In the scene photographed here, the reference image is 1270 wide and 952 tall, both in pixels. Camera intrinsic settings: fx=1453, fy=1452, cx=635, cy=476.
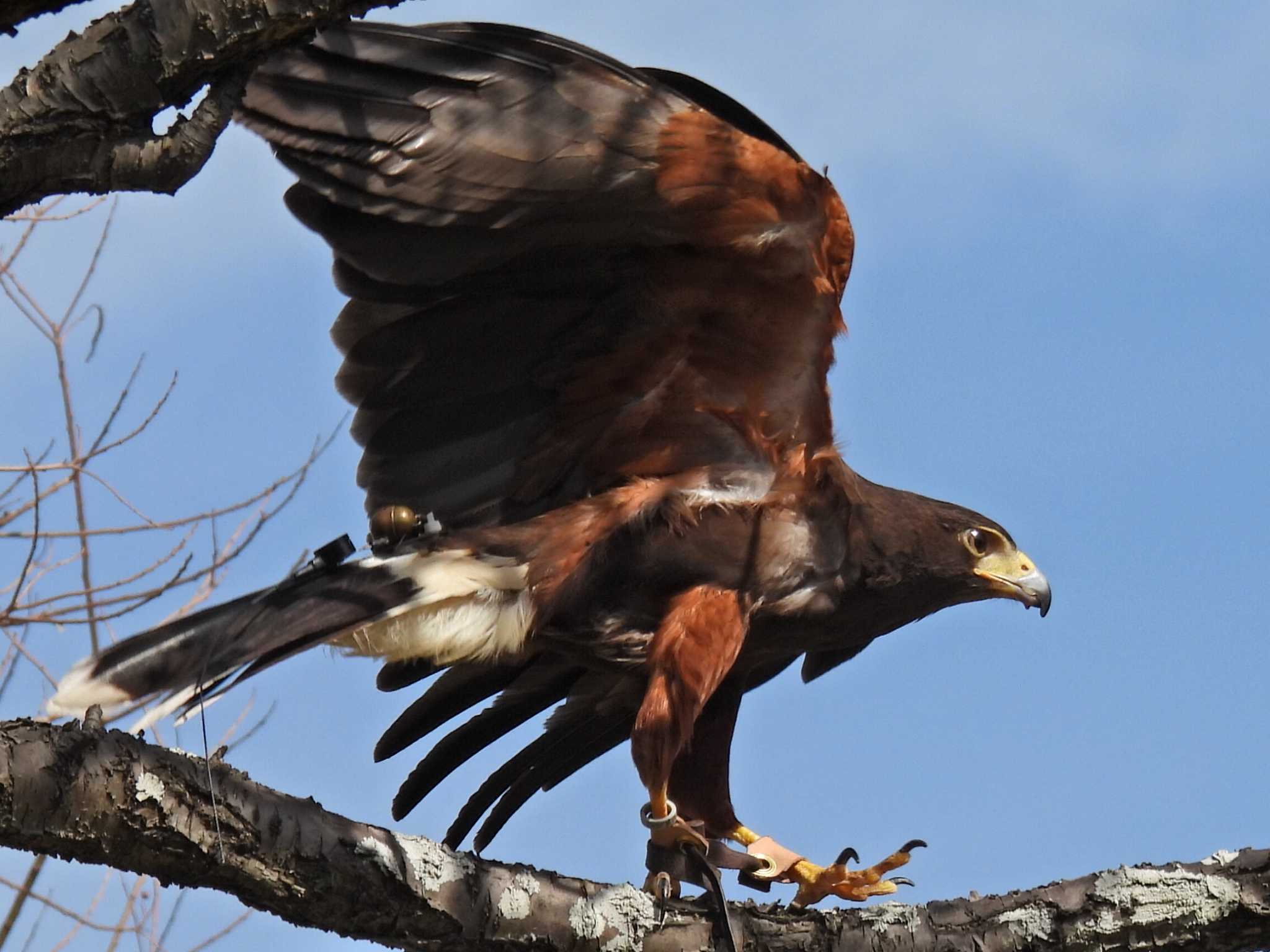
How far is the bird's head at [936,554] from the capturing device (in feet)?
14.6

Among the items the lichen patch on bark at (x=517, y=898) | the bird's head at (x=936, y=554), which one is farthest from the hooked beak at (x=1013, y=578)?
the lichen patch on bark at (x=517, y=898)

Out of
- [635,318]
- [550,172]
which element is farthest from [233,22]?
[635,318]

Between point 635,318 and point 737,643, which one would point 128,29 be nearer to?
point 635,318

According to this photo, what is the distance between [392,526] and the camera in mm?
3818

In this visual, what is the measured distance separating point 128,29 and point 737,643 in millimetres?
2431

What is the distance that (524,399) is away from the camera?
4402 mm

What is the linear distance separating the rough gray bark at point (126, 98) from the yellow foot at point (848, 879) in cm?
263

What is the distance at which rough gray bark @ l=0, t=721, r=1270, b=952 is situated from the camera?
8.87 ft

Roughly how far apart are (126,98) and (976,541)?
3.19m

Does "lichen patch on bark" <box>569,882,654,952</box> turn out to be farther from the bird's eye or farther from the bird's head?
the bird's eye

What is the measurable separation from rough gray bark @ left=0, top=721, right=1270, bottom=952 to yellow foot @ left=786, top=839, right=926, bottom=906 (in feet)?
1.57

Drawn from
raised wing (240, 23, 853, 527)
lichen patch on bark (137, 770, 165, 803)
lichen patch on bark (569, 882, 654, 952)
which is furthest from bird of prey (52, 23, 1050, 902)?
lichen patch on bark (137, 770, 165, 803)

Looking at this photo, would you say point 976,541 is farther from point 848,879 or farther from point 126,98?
point 126,98

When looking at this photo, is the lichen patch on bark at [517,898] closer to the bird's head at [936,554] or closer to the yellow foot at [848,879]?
the yellow foot at [848,879]
